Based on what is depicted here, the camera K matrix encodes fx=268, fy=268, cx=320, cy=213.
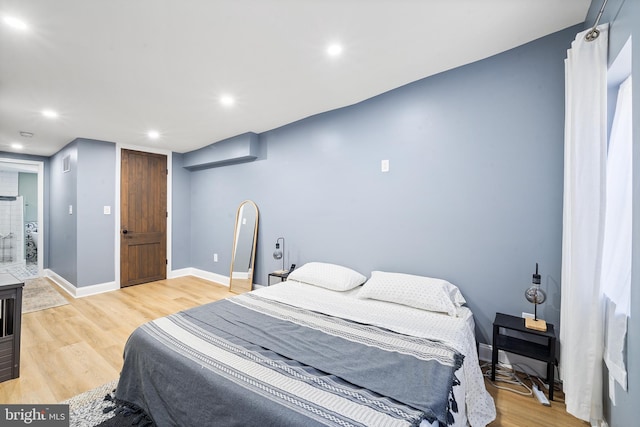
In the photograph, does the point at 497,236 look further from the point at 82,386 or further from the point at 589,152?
the point at 82,386

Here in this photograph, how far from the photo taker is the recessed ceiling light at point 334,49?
1.91m

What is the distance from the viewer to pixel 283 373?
4.17 feet

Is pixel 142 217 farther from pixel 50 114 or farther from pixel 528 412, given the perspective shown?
pixel 528 412

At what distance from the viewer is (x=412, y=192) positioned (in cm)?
255

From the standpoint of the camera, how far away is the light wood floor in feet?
5.60

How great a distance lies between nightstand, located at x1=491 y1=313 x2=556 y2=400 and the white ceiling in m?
2.03

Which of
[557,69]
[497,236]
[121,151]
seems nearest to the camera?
[557,69]

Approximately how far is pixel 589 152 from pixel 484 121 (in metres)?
0.83

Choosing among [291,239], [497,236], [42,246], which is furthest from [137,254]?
[497,236]

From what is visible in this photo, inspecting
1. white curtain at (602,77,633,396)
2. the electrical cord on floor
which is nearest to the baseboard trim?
the electrical cord on floor

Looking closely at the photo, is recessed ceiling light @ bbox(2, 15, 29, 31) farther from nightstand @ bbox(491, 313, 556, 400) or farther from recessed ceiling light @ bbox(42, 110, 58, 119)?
nightstand @ bbox(491, 313, 556, 400)

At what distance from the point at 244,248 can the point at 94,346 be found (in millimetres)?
2009

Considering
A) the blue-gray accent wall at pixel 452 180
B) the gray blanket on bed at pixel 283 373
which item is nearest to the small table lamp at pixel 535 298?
the blue-gray accent wall at pixel 452 180

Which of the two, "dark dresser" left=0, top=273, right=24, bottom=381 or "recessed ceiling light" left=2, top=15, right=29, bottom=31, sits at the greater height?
"recessed ceiling light" left=2, top=15, right=29, bottom=31
